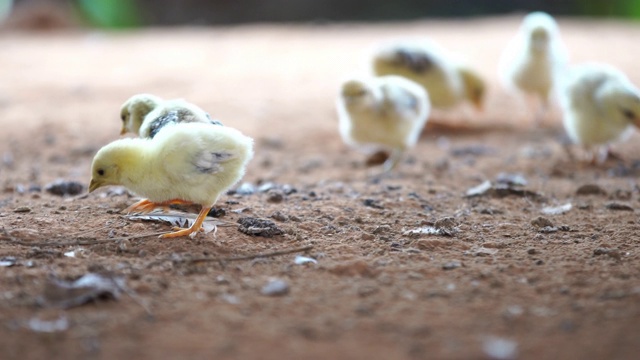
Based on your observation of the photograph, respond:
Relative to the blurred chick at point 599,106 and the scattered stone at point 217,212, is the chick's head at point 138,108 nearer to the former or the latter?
the scattered stone at point 217,212

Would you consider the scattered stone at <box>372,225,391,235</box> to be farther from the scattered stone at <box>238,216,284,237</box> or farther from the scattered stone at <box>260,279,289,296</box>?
the scattered stone at <box>260,279,289,296</box>

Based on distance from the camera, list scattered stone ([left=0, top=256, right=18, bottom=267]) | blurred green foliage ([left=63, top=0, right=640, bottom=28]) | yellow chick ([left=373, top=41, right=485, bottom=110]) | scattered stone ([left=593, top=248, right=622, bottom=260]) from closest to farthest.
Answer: scattered stone ([left=0, top=256, right=18, bottom=267]) < scattered stone ([left=593, top=248, right=622, bottom=260]) < yellow chick ([left=373, top=41, right=485, bottom=110]) < blurred green foliage ([left=63, top=0, right=640, bottom=28])

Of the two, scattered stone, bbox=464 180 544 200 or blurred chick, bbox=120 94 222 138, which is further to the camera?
scattered stone, bbox=464 180 544 200

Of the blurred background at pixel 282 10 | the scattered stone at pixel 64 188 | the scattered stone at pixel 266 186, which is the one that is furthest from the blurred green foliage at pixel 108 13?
the scattered stone at pixel 266 186

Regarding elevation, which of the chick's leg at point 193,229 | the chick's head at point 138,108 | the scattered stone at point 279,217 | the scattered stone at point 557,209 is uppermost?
the chick's head at point 138,108

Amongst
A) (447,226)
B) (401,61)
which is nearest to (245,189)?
(447,226)

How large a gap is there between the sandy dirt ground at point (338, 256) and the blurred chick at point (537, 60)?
487 mm

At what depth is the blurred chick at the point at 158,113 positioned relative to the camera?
15.9 ft

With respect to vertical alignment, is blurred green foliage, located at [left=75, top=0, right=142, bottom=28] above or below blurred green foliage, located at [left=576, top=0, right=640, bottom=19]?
above

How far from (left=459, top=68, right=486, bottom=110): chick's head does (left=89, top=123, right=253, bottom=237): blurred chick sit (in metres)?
5.17

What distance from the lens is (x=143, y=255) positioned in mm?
4121

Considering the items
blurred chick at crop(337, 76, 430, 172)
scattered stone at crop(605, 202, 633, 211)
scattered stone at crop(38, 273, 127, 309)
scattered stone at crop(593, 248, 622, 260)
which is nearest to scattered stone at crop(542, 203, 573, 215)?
scattered stone at crop(605, 202, 633, 211)

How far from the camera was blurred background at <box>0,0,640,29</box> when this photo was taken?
2077 cm

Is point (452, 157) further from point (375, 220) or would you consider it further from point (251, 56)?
point (251, 56)
